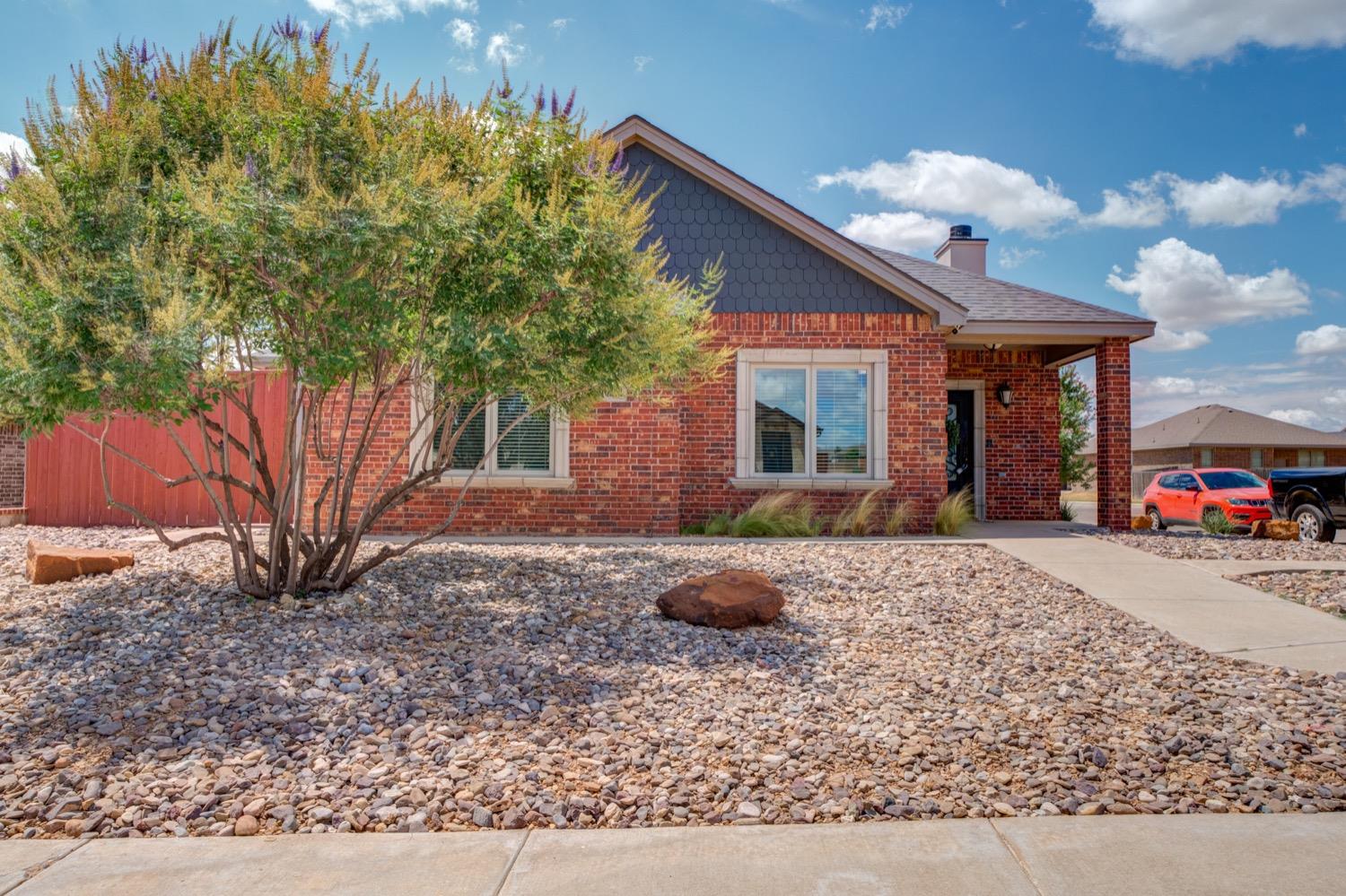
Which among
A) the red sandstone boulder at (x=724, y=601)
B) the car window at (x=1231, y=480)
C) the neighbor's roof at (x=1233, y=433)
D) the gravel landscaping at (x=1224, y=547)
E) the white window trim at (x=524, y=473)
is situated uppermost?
the neighbor's roof at (x=1233, y=433)

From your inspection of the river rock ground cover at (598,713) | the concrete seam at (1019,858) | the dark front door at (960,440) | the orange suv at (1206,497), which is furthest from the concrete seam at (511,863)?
the orange suv at (1206,497)

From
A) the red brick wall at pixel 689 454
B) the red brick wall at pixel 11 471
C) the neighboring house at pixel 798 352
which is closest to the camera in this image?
the red brick wall at pixel 689 454

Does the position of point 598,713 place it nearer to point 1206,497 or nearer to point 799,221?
point 799,221

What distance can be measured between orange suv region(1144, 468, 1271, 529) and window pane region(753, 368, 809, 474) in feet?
25.6

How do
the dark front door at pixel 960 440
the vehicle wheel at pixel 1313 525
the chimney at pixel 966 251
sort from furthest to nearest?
1. the chimney at pixel 966 251
2. the dark front door at pixel 960 440
3. the vehicle wheel at pixel 1313 525

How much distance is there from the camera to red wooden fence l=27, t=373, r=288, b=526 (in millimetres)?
11789

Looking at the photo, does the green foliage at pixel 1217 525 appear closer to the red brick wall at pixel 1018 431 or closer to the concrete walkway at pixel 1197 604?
the red brick wall at pixel 1018 431

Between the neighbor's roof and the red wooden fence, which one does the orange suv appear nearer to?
the red wooden fence

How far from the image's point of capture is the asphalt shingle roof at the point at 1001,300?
11.9 m

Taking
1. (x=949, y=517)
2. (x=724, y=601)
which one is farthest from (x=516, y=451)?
(x=949, y=517)

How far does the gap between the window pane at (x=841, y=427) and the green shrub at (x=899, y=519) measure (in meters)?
0.75

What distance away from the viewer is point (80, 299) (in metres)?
4.88

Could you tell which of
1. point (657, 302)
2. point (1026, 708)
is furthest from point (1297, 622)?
point (657, 302)

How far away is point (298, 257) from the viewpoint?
4988 mm
